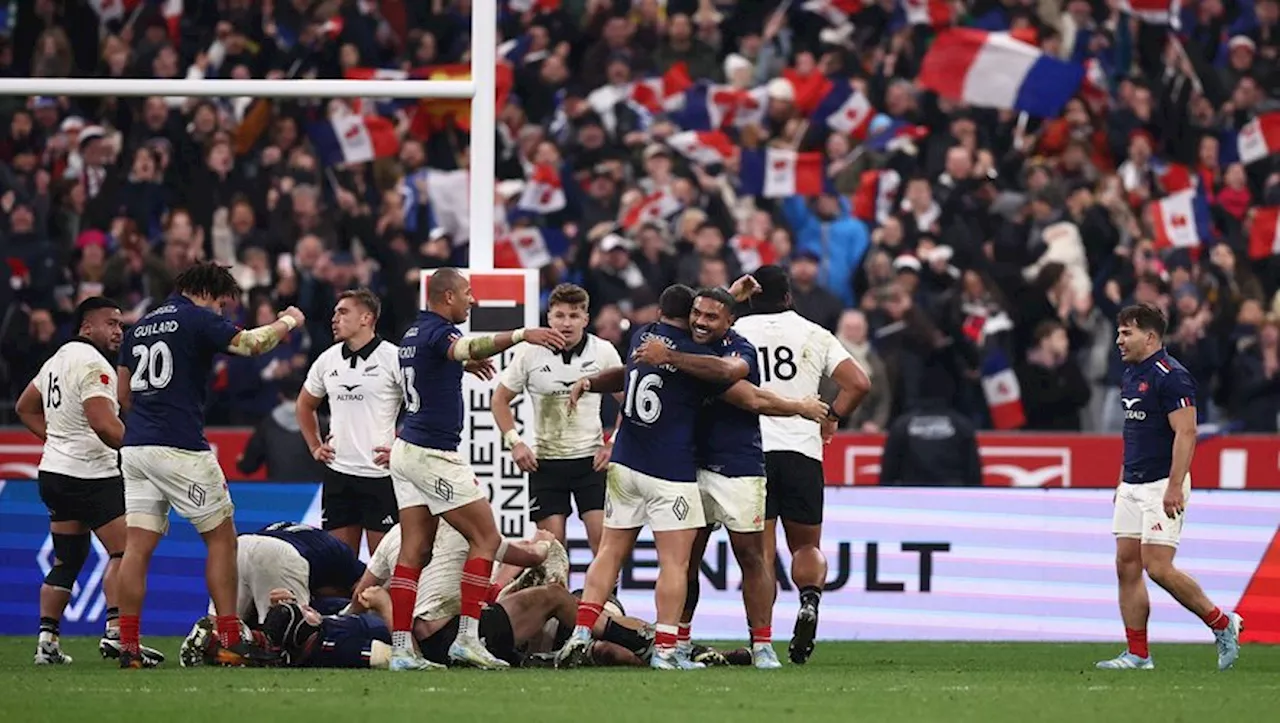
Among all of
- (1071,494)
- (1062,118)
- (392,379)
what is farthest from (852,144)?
(392,379)

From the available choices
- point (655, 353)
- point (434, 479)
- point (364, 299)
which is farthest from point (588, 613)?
point (364, 299)

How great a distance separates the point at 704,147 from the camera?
23.0 meters

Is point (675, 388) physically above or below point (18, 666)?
above

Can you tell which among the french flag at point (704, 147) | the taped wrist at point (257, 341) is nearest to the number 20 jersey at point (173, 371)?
the taped wrist at point (257, 341)

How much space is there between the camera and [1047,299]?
21438mm

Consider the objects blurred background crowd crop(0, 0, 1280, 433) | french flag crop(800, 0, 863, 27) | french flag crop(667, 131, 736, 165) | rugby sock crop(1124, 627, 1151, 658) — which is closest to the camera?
rugby sock crop(1124, 627, 1151, 658)

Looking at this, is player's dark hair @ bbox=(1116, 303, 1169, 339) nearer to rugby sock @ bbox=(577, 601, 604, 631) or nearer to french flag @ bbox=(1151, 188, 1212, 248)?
rugby sock @ bbox=(577, 601, 604, 631)

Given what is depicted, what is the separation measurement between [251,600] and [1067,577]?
6176mm

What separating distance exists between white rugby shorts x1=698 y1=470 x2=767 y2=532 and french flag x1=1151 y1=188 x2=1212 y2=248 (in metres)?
9.59

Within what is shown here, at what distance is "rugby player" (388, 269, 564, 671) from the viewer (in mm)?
13344

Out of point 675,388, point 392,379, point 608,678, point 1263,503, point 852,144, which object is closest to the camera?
point 608,678

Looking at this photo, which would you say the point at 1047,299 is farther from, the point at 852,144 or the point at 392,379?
the point at 392,379

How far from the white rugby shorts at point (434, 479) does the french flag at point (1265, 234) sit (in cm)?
1129

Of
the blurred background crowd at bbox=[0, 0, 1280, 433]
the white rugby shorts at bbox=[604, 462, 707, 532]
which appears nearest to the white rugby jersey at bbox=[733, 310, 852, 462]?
the white rugby shorts at bbox=[604, 462, 707, 532]
